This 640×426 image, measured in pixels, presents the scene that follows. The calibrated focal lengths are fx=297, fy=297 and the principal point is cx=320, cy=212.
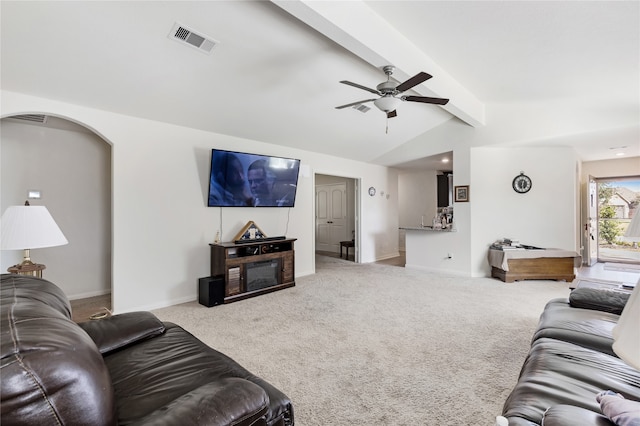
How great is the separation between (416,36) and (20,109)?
4.07 m

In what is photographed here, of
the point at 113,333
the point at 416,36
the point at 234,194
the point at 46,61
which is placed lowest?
the point at 113,333

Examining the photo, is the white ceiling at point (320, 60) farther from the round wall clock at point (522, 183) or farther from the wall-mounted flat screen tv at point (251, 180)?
the round wall clock at point (522, 183)

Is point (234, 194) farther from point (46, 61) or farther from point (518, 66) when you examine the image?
point (518, 66)

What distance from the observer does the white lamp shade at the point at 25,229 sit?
1.82 meters

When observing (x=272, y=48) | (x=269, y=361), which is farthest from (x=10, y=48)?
(x=269, y=361)

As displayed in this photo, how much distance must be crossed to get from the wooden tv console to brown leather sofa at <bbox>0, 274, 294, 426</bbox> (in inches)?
91.7

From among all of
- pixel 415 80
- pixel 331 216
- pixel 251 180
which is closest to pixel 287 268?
pixel 251 180

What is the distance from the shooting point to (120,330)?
1.70 meters

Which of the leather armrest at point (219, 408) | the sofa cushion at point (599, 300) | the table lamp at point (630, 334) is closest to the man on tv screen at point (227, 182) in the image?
the leather armrest at point (219, 408)

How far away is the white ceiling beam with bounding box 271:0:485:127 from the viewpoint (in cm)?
233

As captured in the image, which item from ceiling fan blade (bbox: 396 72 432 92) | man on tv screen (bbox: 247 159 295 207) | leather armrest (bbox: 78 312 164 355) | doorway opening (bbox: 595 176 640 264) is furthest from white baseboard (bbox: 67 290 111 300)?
doorway opening (bbox: 595 176 640 264)

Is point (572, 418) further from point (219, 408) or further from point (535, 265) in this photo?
point (535, 265)

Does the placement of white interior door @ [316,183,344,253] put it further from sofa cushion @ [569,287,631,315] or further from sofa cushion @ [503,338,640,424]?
sofa cushion @ [503,338,640,424]

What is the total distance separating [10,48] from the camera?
8.10 feet
